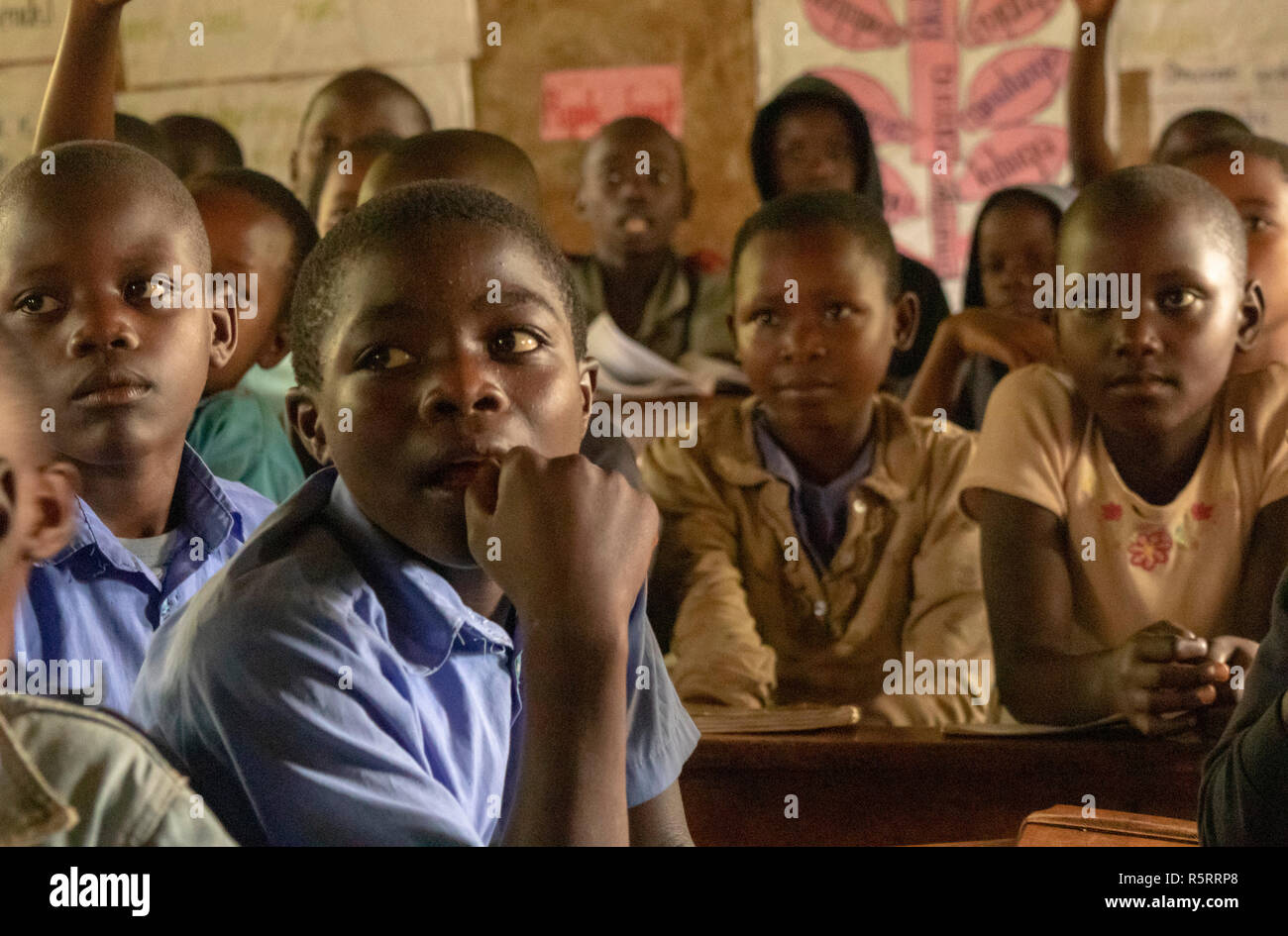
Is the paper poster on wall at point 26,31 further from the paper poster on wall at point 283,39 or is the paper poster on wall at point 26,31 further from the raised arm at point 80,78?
the raised arm at point 80,78

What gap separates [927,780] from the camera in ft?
4.17

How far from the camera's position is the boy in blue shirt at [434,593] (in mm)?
775

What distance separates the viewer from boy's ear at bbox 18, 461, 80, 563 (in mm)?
780

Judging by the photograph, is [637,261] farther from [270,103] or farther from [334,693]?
[334,693]

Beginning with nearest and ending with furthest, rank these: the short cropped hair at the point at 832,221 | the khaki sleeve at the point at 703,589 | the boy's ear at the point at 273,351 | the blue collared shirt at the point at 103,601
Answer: the blue collared shirt at the point at 103,601, the khaki sleeve at the point at 703,589, the boy's ear at the point at 273,351, the short cropped hair at the point at 832,221

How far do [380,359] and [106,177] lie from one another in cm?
50

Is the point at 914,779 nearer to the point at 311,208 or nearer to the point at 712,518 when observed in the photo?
the point at 712,518

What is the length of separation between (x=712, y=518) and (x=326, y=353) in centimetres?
94

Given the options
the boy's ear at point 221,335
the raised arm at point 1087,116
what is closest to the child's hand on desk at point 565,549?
the boy's ear at point 221,335

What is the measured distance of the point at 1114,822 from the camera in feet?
3.43

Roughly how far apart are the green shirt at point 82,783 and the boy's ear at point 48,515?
11 centimetres

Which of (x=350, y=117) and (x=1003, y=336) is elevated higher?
(x=350, y=117)

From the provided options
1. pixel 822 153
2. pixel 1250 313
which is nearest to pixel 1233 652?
pixel 1250 313
